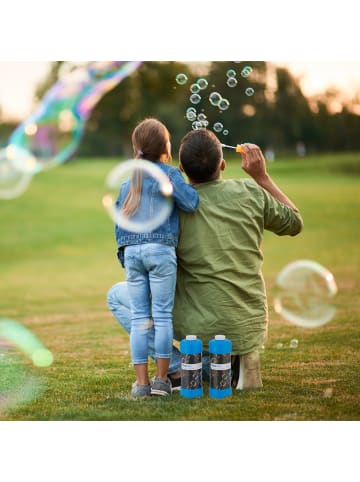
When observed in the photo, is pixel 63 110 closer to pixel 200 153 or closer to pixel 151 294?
pixel 200 153

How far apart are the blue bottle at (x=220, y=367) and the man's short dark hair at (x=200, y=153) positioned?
2.70 ft

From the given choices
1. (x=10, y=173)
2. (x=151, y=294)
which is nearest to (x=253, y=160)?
(x=151, y=294)

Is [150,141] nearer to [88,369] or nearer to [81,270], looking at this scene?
[88,369]

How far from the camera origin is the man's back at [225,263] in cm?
346

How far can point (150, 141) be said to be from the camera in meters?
3.48

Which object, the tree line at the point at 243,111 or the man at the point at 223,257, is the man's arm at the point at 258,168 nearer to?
the man at the point at 223,257

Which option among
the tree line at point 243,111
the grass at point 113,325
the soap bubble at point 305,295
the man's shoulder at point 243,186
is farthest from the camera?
the tree line at point 243,111

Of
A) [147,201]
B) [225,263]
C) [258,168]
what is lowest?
[225,263]

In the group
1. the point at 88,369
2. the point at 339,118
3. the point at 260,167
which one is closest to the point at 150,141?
the point at 260,167

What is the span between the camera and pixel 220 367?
3352mm

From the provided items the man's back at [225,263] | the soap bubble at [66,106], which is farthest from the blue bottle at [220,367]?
the soap bubble at [66,106]

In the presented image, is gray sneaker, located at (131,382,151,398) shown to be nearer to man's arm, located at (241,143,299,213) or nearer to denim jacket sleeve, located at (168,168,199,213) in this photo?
denim jacket sleeve, located at (168,168,199,213)

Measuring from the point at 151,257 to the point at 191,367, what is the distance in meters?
0.55
